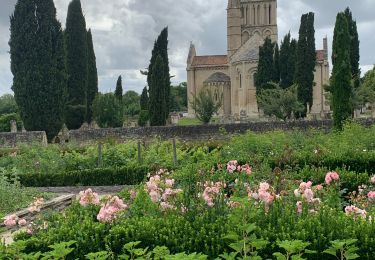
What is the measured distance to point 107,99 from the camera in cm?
3853

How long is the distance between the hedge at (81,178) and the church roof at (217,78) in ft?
170

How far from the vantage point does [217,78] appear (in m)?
65.9

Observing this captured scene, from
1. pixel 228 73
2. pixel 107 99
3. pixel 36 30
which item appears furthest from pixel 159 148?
pixel 228 73

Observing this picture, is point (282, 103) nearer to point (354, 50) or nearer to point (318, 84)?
point (354, 50)

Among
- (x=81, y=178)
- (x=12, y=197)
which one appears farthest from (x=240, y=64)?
(x=12, y=197)

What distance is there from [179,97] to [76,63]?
2302 inches

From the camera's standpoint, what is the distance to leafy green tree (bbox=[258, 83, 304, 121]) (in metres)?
38.2

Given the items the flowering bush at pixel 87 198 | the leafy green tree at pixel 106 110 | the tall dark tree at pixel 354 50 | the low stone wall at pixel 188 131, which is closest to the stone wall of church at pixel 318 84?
the tall dark tree at pixel 354 50

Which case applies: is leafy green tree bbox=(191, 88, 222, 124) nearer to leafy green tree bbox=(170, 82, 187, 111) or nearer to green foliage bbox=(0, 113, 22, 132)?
green foliage bbox=(0, 113, 22, 132)

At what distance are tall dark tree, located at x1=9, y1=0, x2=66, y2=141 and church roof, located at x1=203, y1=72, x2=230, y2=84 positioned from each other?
36.5 m

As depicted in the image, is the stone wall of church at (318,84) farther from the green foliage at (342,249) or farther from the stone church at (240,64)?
the green foliage at (342,249)

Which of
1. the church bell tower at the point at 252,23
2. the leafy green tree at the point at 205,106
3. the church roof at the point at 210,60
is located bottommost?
the leafy green tree at the point at 205,106

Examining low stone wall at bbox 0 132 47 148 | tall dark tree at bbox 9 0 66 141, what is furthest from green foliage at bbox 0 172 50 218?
tall dark tree at bbox 9 0 66 141

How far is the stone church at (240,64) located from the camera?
6019cm
